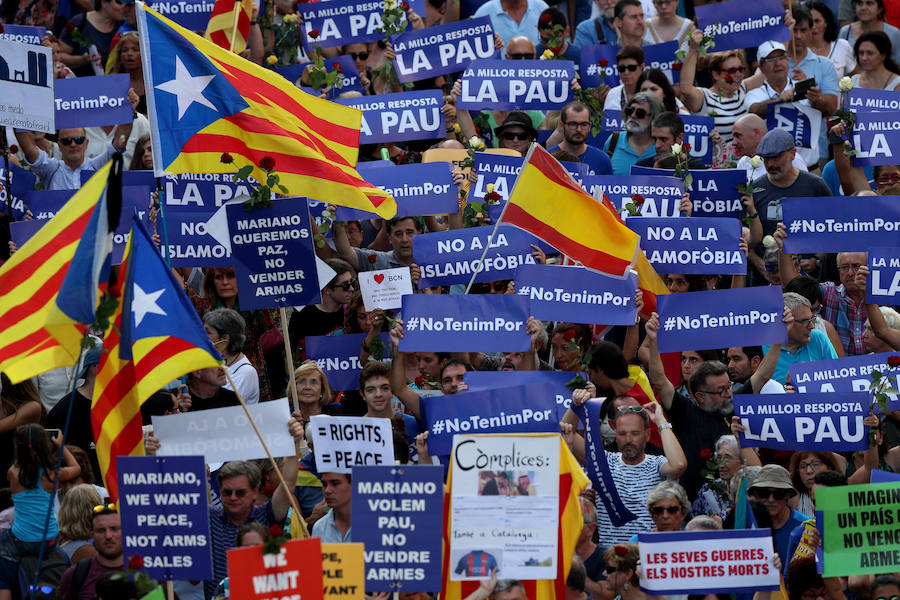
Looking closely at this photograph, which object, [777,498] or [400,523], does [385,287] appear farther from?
[400,523]

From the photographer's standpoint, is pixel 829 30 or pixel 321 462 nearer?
pixel 321 462

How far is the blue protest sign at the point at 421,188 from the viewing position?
13547 millimetres

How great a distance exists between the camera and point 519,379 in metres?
11.3

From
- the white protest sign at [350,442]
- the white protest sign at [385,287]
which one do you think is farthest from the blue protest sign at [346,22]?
the white protest sign at [350,442]

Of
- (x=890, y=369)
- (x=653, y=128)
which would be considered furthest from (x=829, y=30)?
(x=890, y=369)

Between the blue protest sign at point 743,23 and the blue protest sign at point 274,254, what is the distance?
Result: 599 centimetres

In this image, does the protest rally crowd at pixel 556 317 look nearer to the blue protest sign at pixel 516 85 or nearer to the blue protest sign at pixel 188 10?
the blue protest sign at pixel 516 85

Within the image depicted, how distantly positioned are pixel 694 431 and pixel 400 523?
113 inches

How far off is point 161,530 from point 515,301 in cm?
352

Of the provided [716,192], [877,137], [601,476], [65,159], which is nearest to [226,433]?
[601,476]

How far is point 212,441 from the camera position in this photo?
970cm

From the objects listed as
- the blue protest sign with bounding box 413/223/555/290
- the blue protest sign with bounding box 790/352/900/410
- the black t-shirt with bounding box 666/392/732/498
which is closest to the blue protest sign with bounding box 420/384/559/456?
the black t-shirt with bounding box 666/392/732/498

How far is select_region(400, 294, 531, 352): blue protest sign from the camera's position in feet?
38.4

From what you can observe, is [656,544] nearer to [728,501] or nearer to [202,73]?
[728,501]
